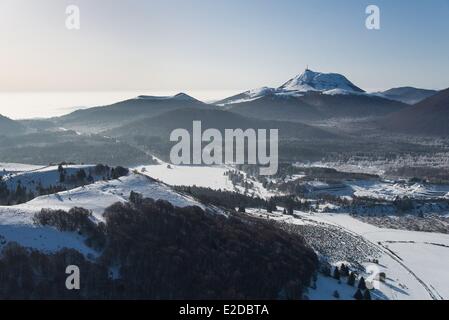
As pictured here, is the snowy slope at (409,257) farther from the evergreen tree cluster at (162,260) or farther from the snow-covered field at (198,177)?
the snow-covered field at (198,177)

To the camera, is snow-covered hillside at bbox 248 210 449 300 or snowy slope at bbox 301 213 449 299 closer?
snow-covered hillside at bbox 248 210 449 300

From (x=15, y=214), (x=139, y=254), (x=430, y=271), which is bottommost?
(x=430, y=271)

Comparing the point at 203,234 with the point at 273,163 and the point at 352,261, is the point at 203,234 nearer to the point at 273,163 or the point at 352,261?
the point at 352,261

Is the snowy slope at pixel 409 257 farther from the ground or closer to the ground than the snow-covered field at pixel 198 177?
closer to the ground

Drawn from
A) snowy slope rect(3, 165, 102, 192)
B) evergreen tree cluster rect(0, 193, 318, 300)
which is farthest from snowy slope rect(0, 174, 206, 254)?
snowy slope rect(3, 165, 102, 192)

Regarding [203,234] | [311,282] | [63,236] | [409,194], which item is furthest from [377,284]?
[409,194]

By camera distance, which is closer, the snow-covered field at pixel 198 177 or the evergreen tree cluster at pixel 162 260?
the evergreen tree cluster at pixel 162 260

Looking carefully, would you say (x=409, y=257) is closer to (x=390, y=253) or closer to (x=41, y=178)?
(x=390, y=253)

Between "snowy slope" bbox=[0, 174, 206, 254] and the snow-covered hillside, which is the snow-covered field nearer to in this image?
the snow-covered hillside

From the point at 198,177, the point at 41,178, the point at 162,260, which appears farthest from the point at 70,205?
the point at 198,177

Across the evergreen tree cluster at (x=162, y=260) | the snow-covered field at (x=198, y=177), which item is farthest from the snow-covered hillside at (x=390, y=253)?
the snow-covered field at (x=198, y=177)

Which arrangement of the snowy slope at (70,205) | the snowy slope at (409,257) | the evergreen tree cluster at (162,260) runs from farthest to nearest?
the snowy slope at (409,257), the snowy slope at (70,205), the evergreen tree cluster at (162,260)
